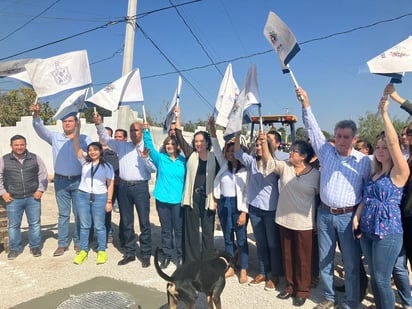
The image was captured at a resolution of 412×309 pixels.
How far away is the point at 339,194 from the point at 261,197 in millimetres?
1072

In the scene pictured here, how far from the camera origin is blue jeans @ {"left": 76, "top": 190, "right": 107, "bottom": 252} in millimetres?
5469

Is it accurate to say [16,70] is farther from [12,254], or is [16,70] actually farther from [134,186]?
[12,254]

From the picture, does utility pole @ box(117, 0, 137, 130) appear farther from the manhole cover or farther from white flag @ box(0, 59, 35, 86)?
the manhole cover

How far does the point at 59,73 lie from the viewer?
16.9 feet

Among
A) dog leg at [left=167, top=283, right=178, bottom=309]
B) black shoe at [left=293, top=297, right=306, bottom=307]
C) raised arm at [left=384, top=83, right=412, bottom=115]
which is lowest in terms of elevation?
black shoe at [left=293, top=297, right=306, bottom=307]

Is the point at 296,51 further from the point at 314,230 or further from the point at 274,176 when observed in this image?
the point at 314,230

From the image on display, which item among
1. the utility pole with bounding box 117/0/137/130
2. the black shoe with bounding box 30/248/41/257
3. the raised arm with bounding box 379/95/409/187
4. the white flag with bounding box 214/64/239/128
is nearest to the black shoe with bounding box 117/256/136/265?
the black shoe with bounding box 30/248/41/257

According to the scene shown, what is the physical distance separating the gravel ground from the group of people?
0.15 meters

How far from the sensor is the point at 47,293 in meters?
4.37

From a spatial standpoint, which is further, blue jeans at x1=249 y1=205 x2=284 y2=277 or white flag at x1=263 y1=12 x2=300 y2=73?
blue jeans at x1=249 y1=205 x2=284 y2=277

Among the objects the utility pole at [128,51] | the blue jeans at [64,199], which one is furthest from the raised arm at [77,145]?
the utility pole at [128,51]

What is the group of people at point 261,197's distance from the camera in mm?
3295

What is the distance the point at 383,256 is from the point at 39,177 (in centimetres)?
500

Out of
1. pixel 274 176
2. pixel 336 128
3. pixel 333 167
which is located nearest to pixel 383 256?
pixel 333 167
